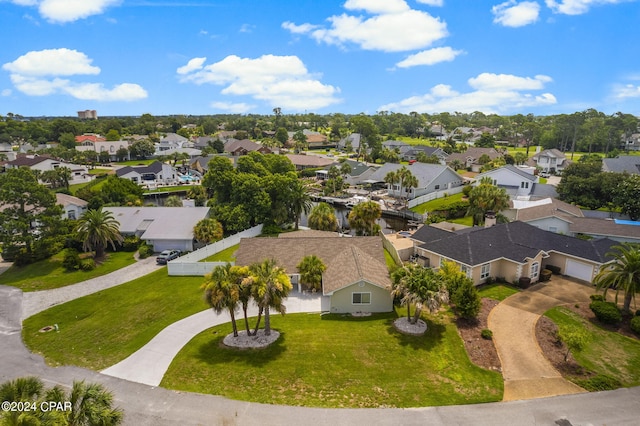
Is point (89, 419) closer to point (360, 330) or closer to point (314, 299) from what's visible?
point (360, 330)

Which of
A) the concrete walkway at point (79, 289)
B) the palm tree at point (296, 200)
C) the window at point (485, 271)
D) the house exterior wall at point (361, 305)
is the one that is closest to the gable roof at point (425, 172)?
the palm tree at point (296, 200)

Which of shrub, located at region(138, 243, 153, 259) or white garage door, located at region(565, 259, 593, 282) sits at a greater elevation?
white garage door, located at region(565, 259, 593, 282)

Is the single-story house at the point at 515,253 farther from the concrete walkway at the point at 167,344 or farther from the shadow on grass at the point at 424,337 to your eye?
the concrete walkway at the point at 167,344

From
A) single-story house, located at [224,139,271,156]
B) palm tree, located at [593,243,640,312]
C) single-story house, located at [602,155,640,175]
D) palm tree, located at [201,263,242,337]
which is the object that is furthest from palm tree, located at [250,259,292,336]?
single-story house, located at [224,139,271,156]

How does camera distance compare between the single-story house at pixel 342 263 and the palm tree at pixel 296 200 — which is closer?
the single-story house at pixel 342 263

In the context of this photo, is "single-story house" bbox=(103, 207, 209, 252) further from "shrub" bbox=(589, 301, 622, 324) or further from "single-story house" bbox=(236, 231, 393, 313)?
"shrub" bbox=(589, 301, 622, 324)

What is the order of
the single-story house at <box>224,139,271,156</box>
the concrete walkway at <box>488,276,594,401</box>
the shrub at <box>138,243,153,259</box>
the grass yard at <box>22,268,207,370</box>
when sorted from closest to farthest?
the concrete walkway at <box>488,276,594,401</box> < the grass yard at <box>22,268,207,370</box> < the shrub at <box>138,243,153,259</box> < the single-story house at <box>224,139,271,156</box>

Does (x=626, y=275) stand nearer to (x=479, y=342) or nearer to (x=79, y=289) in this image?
(x=479, y=342)
